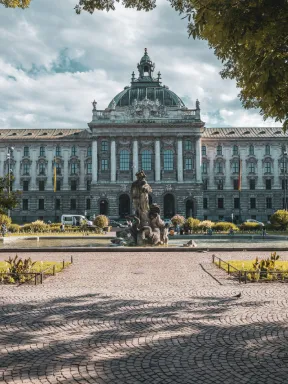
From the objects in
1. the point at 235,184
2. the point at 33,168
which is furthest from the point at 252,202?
the point at 33,168

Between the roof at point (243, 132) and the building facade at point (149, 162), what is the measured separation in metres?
0.18

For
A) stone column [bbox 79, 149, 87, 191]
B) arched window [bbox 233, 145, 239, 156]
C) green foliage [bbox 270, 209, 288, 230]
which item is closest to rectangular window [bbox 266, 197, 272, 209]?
arched window [bbox 233, 145, 239, 156]

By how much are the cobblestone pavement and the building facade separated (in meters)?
52.4

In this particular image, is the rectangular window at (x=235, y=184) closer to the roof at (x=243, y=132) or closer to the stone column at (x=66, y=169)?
the roof at (x=243, y=132)

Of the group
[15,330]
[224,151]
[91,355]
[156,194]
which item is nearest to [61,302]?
[15,330]

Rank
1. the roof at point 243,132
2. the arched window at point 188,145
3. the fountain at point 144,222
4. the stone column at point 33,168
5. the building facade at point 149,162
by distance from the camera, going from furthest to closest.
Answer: the roof at point 243,132
the stone column at point 33,168
the arched window at point 188,145
the building facade at point 149,162
the fountain at point 144,222

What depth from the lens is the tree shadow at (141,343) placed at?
5.41 m

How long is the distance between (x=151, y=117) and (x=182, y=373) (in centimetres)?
6156

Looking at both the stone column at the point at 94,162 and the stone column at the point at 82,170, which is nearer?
the stone column at the point at 94,162

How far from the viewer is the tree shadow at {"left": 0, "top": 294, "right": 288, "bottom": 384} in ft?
17.7

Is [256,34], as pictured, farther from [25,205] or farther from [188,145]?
[25,205]

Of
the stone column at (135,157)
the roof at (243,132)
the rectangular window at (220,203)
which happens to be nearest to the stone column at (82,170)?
the stone column at (135,157)

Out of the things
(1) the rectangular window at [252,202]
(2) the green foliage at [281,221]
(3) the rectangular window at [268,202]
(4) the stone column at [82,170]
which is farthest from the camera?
(4) the stone column at [82,170]

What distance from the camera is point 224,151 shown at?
2788 inches
